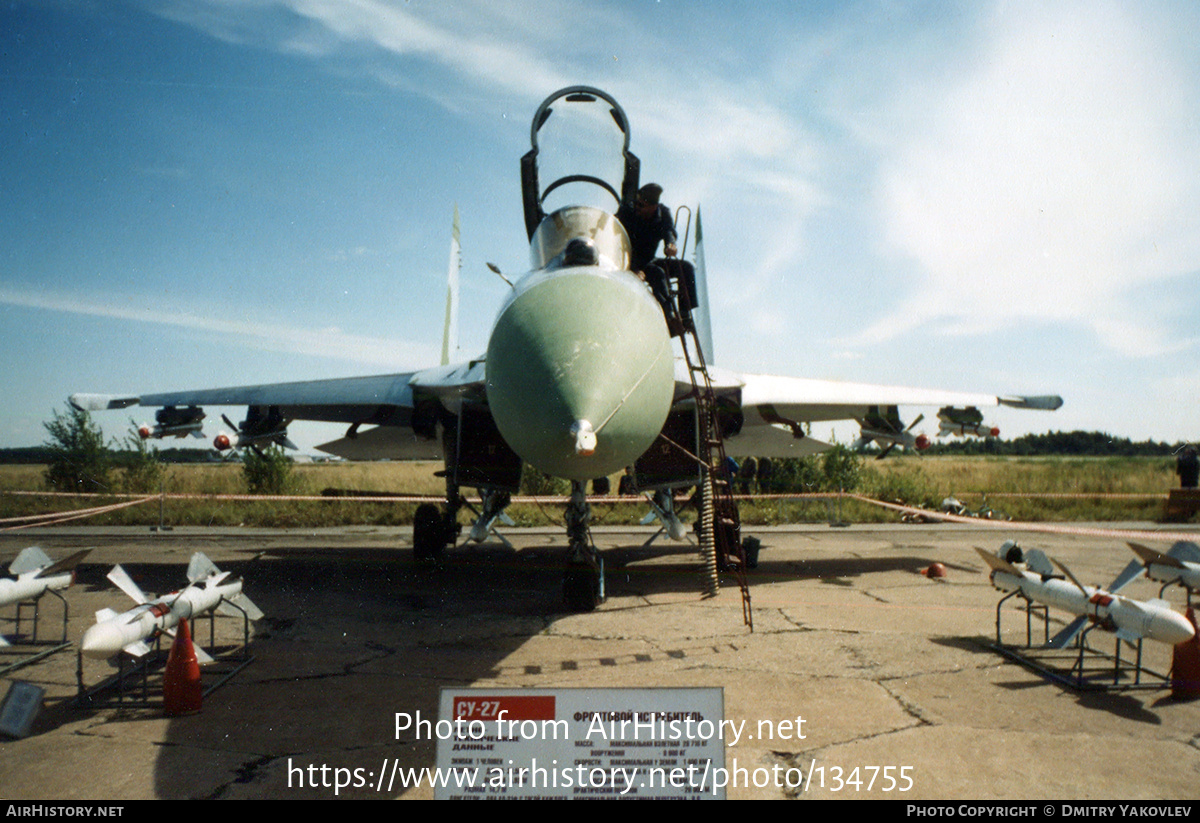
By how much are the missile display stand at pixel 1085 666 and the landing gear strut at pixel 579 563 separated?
11.7ft

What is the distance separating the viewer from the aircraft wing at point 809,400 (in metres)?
8.41

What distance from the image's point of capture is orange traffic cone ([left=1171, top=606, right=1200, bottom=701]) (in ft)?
15.0

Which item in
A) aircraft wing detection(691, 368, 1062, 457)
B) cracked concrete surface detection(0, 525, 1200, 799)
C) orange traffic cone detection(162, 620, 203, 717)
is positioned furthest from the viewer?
aircraft wing detection(691, 368, 1062, 457)

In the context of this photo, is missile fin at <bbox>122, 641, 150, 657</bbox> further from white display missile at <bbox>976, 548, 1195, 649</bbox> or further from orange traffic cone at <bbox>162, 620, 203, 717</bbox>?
white display missile at <bbox>976, 548, 1195, 649</bbox>

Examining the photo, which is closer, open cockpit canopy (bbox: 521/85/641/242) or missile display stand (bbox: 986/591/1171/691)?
missile display stand (bbox: 986/591/1171/691)

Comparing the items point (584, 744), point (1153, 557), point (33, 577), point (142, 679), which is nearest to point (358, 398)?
point (33, 577)

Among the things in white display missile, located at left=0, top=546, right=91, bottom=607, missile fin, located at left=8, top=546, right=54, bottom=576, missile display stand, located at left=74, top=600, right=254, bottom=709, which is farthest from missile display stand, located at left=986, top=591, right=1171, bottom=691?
missile fin, located at left=8, top=546, right=54, bottom=576

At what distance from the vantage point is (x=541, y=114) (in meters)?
7.27

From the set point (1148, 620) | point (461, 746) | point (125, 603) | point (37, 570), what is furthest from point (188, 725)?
point (1148, 620)

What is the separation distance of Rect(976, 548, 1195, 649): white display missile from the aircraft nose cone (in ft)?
10.7

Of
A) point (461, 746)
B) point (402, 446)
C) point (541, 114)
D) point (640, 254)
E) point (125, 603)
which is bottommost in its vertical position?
point (125, 603)

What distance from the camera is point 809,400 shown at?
859cm
